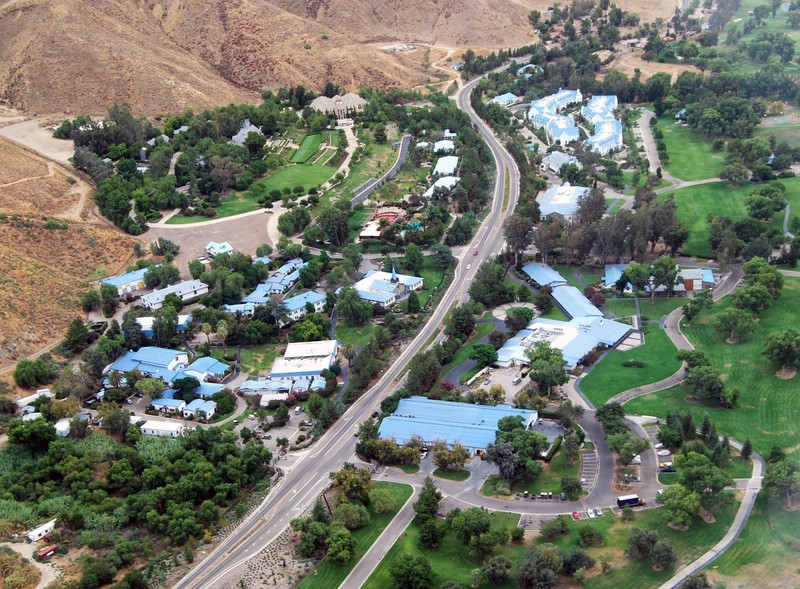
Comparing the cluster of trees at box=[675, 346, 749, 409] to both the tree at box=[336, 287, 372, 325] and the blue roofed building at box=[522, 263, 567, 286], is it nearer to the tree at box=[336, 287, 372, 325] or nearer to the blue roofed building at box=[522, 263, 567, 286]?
the blue roofed building at box=[522, 263, 567, 286]

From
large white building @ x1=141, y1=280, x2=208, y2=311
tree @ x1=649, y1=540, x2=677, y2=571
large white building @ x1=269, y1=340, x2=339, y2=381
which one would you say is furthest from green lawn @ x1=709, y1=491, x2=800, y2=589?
large white building @ x1=141, y1=280, x2=208, y2=311

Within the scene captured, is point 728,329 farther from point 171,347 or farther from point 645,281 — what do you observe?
point 171,347

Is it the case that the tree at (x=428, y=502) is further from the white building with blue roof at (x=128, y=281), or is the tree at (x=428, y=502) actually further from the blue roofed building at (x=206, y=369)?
the white building with blue roof at (x=128, y=281)

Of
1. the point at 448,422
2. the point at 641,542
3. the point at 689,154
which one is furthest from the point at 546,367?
the point at 689,154

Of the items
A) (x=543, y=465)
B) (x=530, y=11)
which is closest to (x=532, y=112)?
(x=530, y=11)

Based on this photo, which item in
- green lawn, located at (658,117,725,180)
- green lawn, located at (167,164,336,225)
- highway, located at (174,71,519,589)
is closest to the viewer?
highway, located at (174,71,519,589)

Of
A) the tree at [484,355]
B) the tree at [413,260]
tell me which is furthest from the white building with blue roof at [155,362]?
the tree at [413,260]

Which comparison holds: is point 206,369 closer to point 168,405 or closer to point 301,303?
point 168,405
